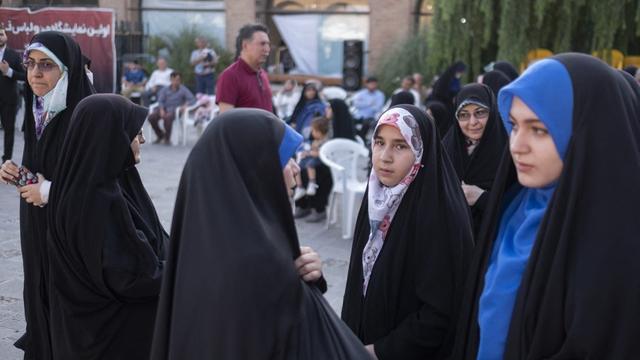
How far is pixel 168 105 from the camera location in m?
14.0

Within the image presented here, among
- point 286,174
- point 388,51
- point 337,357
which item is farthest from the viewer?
point 388,51

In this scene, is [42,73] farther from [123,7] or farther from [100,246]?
[123,7]

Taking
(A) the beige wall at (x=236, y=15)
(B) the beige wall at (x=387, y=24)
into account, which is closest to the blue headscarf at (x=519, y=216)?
(B) the beige wall at (x=387, y=24)

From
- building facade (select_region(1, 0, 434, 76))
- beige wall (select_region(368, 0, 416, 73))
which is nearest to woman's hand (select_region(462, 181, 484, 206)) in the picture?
beige wall (select_region(368, 0, 416, 73))

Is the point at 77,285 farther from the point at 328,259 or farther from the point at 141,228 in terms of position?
the point at 328,259

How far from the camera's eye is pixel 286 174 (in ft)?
6.57

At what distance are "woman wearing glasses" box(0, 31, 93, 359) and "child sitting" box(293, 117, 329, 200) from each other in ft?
14.6

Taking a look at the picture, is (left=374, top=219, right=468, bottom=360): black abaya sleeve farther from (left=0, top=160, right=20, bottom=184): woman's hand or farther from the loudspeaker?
the loudspeaker

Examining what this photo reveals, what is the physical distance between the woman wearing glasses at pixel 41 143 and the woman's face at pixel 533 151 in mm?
2219

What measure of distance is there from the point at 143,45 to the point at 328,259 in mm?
17007

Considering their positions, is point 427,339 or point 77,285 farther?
point 77,285

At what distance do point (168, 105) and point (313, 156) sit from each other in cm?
659

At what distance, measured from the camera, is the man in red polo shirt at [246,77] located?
603 centimetres

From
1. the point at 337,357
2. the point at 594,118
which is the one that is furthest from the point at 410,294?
the point at 594,118
